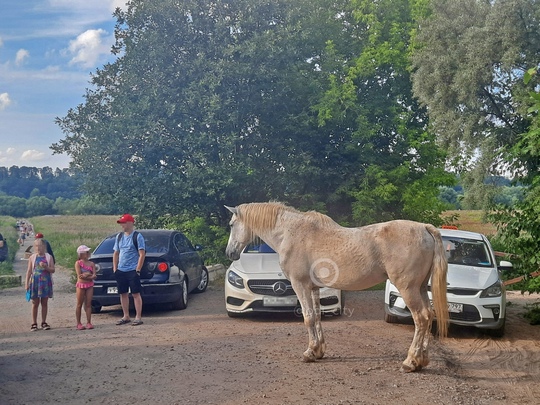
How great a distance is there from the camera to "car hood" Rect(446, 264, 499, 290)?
877 cm

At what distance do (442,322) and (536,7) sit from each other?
57.9 feet

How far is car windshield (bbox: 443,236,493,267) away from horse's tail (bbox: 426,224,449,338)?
9.92 feet

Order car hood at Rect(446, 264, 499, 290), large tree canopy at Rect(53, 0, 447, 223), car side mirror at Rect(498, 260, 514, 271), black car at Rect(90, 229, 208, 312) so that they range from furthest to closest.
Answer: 1. large tree canopy at Rect(53, 0, 447, 223)
2. black car at Rect(90, 229, 208, 312)
3. car side mirror at Rect(498, 260, 514, 271)
4. car hood at Rect(446, 264, 499, 290)

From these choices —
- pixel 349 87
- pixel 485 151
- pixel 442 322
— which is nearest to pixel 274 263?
pixel 442 322

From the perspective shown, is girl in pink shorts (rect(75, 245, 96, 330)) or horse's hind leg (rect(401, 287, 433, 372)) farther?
girl in pink shorts (rect(75, 245, 96, 330))

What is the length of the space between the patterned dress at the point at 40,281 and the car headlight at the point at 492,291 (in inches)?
A: 284

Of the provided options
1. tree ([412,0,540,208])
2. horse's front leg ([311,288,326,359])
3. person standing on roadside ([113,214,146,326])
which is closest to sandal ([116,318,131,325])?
person standing on roadside ([113,214,146,326])

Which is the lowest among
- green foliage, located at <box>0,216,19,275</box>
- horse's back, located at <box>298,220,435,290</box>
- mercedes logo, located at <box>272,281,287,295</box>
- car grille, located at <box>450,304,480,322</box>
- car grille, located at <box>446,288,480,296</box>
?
green foliage, located at <box>0,216,19,275</box>

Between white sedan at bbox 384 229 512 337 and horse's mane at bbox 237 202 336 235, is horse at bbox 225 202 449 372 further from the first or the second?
white sedan at bbox 384 229 512 337

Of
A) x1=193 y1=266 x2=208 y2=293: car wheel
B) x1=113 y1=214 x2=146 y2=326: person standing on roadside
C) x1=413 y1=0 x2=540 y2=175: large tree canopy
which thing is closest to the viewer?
x1=113 y1=214 x2=146 y2=326: person standing on roadside

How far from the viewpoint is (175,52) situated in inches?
659

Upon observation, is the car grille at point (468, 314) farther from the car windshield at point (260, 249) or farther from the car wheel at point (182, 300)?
the car wheel at point (182, 300)

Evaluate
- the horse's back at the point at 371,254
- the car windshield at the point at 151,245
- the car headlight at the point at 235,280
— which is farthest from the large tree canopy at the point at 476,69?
the horse's back at the point at 371,254

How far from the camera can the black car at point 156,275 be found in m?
10.6
